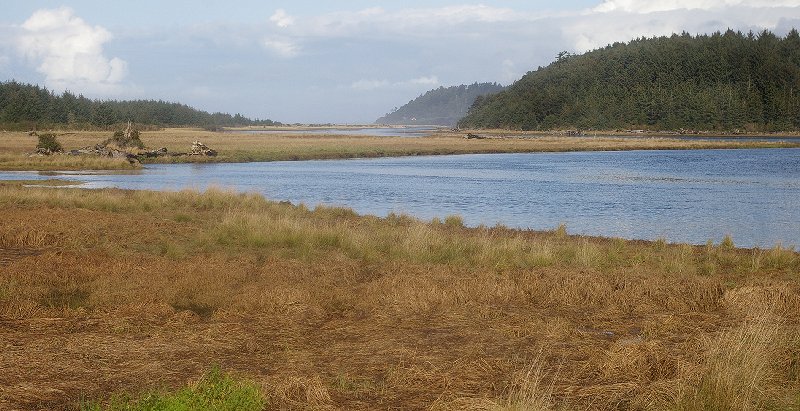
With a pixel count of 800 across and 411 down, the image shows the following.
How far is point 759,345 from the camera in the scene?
8.10m

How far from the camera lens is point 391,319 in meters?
11.3

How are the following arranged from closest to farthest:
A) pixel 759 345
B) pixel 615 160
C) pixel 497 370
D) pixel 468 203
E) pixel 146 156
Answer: pixel 759 345 → pixel 497 370 → pixel 468 203 → pixel 146 156 → pixel 615 160

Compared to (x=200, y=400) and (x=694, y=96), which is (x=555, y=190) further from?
(x=694, y=96)

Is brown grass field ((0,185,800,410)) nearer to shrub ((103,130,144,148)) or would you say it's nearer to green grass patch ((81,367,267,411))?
green grass patch ((81,367,267,411))

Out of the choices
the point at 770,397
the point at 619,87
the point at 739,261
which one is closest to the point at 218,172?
the point at 739,261

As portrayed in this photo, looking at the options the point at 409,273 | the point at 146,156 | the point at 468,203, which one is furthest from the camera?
the point at 146,156

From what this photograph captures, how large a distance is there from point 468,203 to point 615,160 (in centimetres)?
4693

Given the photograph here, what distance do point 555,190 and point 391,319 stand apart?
3322cm

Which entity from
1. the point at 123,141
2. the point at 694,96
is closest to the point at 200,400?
the point at 123,141

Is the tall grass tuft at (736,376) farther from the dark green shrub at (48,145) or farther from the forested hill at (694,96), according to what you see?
the forested hill at (694,96)

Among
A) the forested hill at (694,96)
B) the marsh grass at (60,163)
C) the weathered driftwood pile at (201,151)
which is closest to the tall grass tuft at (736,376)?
the marsh grass at (60,163)

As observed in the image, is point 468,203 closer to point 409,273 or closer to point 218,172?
point 409,273

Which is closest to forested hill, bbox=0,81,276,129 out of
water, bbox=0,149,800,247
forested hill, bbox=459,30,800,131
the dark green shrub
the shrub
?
the shrub

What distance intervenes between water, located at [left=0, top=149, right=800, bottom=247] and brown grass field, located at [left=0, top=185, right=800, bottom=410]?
29.7ft
